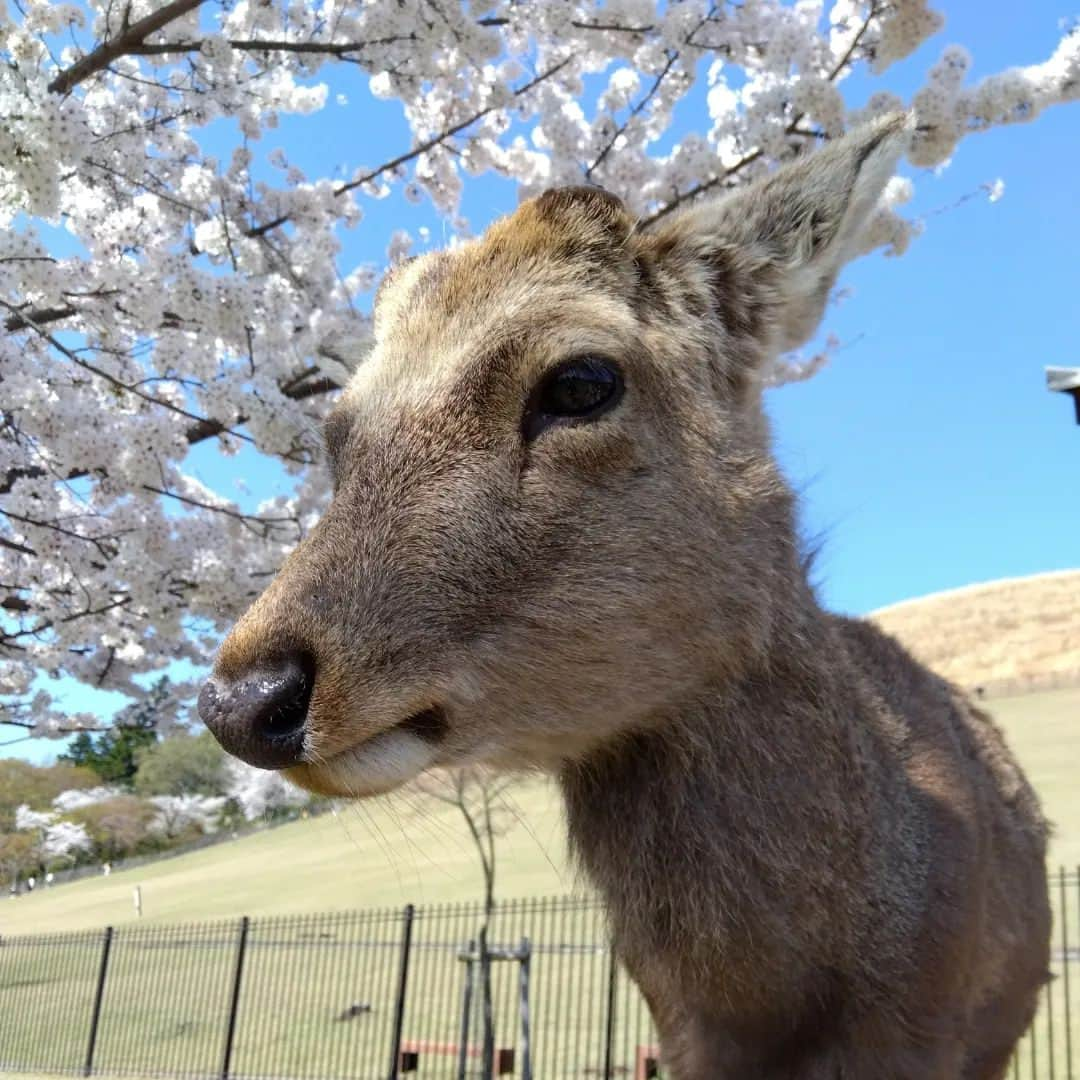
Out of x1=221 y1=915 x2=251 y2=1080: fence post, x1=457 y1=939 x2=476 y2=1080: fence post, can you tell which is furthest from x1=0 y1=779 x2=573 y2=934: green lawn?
x1=457 y1=939 x2=476 y2=1080: fence post

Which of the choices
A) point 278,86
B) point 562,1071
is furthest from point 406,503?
point 562,1071

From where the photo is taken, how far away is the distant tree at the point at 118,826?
48938 millimetres

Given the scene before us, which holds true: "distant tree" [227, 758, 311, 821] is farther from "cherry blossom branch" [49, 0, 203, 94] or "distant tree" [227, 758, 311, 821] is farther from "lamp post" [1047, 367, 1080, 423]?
"lamp post" [1047, 367, 1080, 423]

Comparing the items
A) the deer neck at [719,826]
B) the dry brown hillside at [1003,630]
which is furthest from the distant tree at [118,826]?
the deer neck at [719,826]

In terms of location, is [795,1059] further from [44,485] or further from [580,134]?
[580,134]

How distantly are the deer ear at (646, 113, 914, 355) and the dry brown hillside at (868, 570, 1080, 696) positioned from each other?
104 feet

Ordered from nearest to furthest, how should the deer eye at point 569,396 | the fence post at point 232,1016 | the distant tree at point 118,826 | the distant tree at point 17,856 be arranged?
the deer eye at point 569,396 → the fence post at point 232,1016 → the distant tree at point 17,856 → the distant tree at point 118,826

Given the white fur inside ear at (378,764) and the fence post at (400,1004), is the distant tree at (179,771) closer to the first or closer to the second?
the fence post at (400,1004)

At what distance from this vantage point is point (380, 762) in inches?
69.6

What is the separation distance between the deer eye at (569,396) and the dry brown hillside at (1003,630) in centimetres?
3217

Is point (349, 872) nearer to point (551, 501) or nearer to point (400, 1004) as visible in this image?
point (400, 1004)

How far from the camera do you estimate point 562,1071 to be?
11758 millimetres

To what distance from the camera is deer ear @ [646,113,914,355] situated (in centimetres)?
244

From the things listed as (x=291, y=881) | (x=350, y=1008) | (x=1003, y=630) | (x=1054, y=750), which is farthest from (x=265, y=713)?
(x=1003, y=630)
